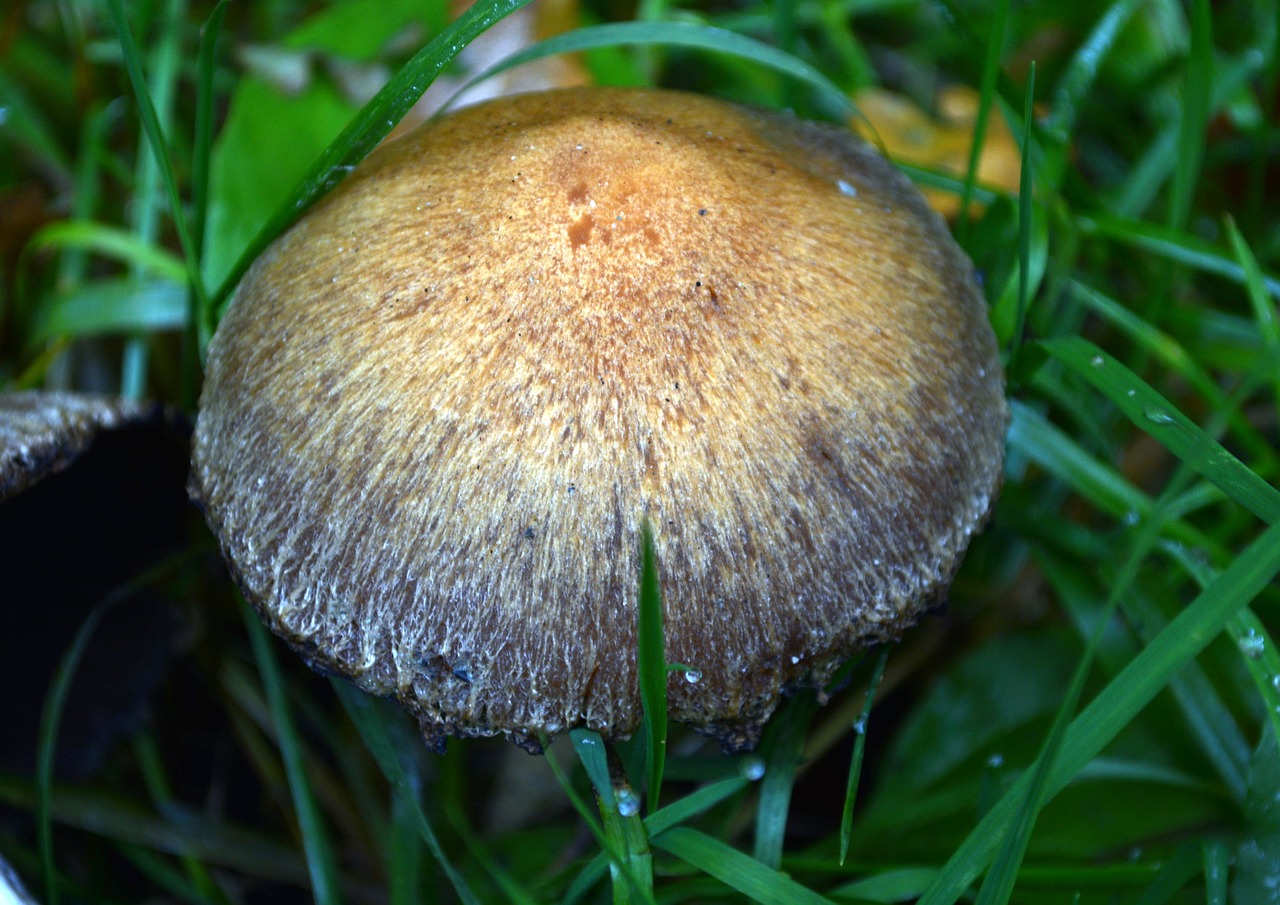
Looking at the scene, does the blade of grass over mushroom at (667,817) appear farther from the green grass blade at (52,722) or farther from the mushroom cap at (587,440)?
the green grass blade at (52,722)

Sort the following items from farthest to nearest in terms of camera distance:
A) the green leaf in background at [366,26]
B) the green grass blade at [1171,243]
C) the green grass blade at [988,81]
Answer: the green leaf in background at [366,26] < the green grass blade at [1171,243] < the green grass blade at [988,81]

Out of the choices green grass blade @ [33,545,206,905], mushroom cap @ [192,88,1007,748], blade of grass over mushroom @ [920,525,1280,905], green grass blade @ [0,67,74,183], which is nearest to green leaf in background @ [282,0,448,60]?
green grass blade @ [0,67,74,183]

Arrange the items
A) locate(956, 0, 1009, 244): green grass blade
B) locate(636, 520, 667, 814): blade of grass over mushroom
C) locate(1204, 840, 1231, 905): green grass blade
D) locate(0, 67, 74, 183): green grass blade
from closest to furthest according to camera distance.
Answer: locate(636, 520, 667, 814): blade of grass over mushroom → locate(1204, 840, 1231, 905): green grass blade → locate(956, 0, 1009, 244): green grass blade → locate(0, 67, 74, 183): green grass blade

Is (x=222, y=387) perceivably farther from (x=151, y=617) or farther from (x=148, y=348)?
(x=148, y=348)

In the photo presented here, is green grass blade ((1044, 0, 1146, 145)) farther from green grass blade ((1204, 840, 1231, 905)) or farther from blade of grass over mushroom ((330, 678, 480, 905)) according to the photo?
blade of grass over mushroom ((330, 678, 480, 905))

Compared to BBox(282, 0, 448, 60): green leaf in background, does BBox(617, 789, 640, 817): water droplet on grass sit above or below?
below

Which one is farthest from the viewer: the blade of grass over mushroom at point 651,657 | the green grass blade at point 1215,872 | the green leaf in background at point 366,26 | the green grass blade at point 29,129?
the green grass blade at point 29,129

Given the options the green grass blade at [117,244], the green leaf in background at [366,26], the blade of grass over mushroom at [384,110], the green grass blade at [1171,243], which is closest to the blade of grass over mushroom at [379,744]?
the blade of grass over mushroom at [384,110]

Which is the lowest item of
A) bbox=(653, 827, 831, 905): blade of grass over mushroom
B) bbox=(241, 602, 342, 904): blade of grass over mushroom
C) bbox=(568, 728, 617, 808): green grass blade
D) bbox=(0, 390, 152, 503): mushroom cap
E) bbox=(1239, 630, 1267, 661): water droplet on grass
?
bbox=(241, 602, 342, 904): blade of grass over mushroom
